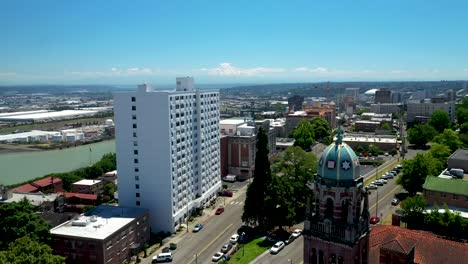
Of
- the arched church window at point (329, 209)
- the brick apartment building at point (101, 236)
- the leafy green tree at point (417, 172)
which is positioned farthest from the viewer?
the leafy green tree at point (417, 172)

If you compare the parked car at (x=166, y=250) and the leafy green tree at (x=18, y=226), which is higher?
the leafy green tree at (x=18, y=226)

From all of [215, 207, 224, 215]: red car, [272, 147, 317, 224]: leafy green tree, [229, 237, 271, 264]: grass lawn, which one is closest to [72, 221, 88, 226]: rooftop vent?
[229, 237, 271, 264]: grass lawn

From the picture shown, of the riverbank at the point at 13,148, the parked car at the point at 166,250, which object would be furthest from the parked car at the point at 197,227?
the riverbank at the point at 13,148

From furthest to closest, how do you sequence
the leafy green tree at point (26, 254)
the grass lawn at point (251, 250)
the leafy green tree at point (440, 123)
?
the leafy green tree at point (440, 123) → the grass lawn at point (251, 250) → the leafy green tree at point (26, 254)

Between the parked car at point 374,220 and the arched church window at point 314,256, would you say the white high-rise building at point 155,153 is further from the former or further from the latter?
the arched church window at point 314,256

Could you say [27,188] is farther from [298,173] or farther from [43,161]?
[43,161]

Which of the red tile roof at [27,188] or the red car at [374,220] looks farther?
the red tile roof at [27,188]

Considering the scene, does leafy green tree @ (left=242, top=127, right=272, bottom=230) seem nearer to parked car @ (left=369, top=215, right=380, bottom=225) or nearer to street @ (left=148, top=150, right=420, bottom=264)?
street @ (left=148, top=150, right=420, bottom=264)
